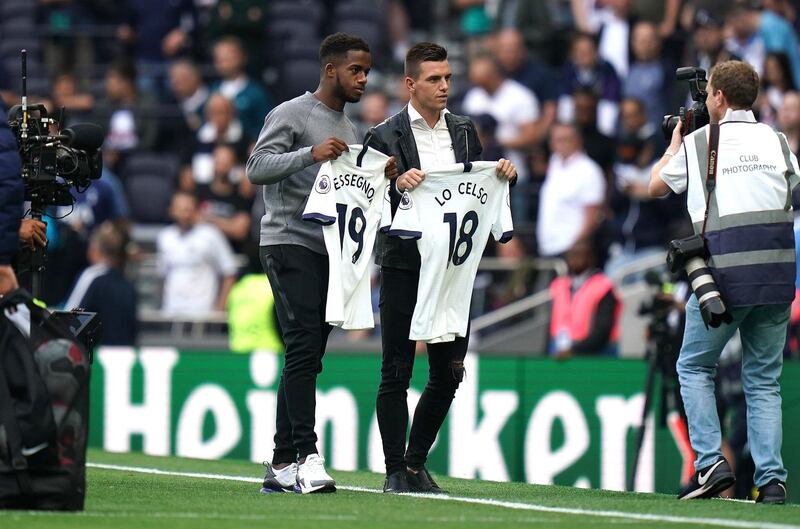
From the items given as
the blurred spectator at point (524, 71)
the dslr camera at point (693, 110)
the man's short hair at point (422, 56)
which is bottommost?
the dslr camera at point (693, 110)

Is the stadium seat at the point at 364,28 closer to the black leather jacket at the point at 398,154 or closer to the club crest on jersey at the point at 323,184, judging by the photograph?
the black leather jacket at the point at 398,154

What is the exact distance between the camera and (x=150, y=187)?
18.0 m

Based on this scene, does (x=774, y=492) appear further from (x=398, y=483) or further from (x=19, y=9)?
(x=19, y=9)

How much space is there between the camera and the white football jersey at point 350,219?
8.44 m

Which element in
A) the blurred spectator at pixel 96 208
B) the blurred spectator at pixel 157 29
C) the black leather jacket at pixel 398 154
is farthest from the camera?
the blurred spectator at pixel 157 29

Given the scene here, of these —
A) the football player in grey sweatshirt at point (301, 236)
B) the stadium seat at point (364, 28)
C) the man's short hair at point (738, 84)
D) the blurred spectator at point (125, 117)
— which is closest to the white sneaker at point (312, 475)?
the football player in grey sweatshirt at point (301, 236)

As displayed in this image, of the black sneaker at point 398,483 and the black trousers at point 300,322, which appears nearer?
the black trousers at point 300,322

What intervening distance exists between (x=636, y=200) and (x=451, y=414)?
303 centimetres

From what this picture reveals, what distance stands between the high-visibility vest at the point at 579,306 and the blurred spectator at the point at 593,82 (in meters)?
2.78

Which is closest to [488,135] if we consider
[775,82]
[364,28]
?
[775,82]

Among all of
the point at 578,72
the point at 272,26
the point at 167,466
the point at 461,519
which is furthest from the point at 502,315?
the point at 461,519

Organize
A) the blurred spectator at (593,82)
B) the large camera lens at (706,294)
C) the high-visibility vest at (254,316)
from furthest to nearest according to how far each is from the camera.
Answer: the blurred spectator at (593,82), the high-visibility vest at (254,316), the large camera lens at (706,294)

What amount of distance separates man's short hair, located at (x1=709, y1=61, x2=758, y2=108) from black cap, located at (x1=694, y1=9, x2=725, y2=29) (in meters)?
6.56

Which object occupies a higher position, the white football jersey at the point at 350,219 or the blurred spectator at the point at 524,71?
the blurred spectator at the point at 524,71
